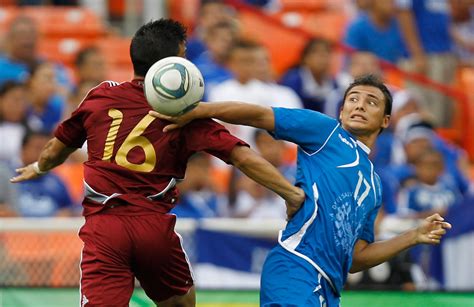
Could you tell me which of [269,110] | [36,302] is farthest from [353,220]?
[36,302]

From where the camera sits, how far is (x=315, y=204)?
6473 mm

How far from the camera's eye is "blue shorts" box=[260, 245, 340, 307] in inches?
252

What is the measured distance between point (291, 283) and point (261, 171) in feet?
1.98

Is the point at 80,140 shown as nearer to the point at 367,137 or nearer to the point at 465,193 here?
the point at 367,137

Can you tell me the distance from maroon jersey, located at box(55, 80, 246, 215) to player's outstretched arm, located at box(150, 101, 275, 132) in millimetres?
80

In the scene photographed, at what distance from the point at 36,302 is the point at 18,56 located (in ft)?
14.3

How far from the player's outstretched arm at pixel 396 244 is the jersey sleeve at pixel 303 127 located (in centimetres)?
79

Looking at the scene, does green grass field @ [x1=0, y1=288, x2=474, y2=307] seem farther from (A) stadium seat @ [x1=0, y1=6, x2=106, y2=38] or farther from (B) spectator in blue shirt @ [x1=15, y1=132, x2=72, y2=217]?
(A) stadium seat @ [x1=0, y1=6, x2=106, y2=38]

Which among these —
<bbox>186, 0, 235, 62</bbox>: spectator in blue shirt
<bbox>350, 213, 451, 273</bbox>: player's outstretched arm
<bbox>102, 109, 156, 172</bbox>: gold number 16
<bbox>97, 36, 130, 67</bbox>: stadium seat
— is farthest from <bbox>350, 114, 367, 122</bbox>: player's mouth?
<bbox>97, 36, 130, 67</bbox>: stadium seat

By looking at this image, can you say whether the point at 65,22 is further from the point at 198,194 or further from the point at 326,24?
the point at 198,194

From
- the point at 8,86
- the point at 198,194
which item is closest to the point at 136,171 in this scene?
the point at 198,194

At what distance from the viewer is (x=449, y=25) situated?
48.6ft

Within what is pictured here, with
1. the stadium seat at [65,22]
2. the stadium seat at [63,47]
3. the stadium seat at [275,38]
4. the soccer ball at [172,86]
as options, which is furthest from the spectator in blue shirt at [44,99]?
the soccer ball at [172,86]

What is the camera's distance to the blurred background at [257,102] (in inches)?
405
